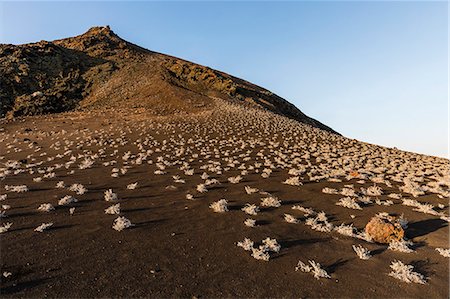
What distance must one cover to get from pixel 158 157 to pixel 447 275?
666 inches

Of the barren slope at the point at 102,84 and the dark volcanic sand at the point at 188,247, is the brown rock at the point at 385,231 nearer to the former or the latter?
the dark volcanic sand at the point at 188,247

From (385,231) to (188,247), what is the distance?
18.6 ft

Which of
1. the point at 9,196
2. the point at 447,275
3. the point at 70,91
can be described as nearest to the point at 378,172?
the point at 447,275

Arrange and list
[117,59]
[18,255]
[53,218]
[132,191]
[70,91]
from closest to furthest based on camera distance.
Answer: [18,255], [53,218], [132,191], [70,91], [117,59]

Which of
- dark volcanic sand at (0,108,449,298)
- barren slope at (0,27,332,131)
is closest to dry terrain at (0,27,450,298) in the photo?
dark volcanic sand at (0,108,449,298)

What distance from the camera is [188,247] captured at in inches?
341

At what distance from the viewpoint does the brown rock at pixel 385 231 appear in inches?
371

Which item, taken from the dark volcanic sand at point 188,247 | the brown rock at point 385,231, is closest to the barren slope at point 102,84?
the dark volcanic sand at point 188,247

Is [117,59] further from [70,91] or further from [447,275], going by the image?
[447,275]

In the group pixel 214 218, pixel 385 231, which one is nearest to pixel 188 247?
pixel 214 218

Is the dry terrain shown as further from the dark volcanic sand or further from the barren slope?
the barren slope

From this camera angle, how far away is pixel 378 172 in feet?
65.0

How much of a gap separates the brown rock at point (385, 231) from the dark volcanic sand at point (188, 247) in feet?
1.58

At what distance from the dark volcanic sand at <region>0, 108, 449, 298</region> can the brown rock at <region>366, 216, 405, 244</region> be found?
0.48 m
